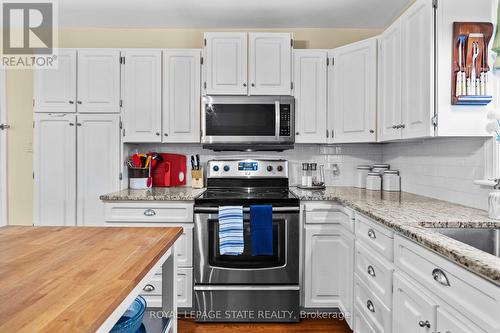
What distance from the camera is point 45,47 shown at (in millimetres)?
3232

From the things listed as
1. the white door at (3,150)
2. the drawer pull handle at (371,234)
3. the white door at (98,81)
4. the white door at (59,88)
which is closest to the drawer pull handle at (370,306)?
the drawer pull handle at (371,234)

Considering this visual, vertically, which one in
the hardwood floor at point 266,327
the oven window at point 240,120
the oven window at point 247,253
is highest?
the oven window at point 240,120

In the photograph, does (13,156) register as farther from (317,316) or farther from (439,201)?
(439,201)

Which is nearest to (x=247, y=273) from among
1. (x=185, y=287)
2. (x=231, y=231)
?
(x=231, y=231)

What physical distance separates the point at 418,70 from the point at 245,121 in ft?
4.43

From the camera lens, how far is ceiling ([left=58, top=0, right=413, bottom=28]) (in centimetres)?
276

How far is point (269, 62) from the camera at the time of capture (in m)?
2.85

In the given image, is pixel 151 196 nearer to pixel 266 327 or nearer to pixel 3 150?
pixel 266 327

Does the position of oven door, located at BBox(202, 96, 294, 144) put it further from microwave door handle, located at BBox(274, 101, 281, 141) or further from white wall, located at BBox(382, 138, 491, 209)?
white wall, located at BBox(382, 138, 491, 209)

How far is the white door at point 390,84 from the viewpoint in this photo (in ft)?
7.50

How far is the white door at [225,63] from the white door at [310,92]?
18.2 inches

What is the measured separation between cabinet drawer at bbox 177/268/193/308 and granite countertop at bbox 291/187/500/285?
104 cm

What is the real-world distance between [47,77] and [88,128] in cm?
58

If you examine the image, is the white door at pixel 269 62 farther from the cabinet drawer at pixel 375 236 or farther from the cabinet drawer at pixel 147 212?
the cabinet drawer at pixel 375 236
